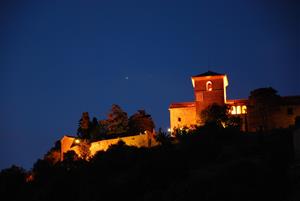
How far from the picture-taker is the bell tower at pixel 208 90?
63.5 metres

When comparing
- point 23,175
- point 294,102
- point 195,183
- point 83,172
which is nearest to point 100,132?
point 23,175

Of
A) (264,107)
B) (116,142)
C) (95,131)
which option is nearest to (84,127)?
(95,131)

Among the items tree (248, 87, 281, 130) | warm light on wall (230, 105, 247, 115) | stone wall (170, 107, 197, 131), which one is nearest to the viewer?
tree (248, 87, 281, 130)

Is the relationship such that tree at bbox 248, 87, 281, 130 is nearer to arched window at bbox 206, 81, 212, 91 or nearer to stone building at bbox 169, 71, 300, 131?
stone building at bbox 169, 71, 300, 131

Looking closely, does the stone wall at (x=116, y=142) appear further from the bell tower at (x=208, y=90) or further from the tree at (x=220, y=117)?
the bell tower at (x=208, y=90)

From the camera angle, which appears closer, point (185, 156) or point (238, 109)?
point (185, 156)

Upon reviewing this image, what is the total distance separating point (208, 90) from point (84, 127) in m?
13.2

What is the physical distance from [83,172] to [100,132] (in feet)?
45.4

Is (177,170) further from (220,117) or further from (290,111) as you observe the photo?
(290,111)

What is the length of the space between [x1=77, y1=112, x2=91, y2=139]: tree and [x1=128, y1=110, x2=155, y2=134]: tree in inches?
180

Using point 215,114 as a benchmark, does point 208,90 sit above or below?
above

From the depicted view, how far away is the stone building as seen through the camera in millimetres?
59781

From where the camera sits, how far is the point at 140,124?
6488cm

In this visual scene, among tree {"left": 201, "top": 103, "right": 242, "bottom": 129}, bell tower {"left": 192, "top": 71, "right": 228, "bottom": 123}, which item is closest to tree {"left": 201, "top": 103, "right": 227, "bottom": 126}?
tree {"left": 201, "top": 103, "right": 242, "bottom": 129}
